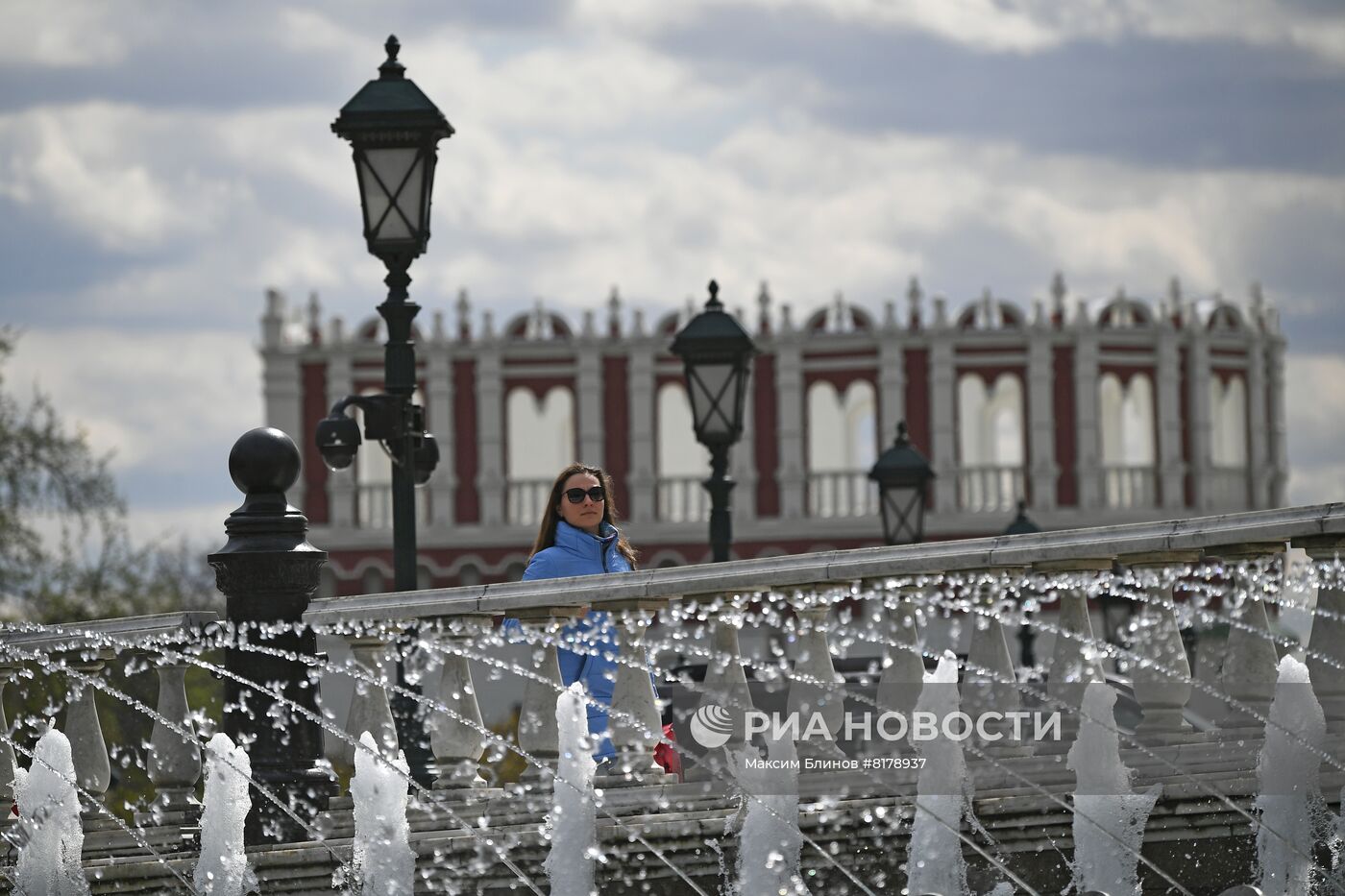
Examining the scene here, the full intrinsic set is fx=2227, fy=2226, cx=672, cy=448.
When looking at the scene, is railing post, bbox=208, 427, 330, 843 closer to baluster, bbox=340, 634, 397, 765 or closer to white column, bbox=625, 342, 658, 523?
baluster, bbox=340, 634, 397, 765

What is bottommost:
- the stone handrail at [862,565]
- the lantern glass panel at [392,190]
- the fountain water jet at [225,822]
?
the fountain water jet at [225,822]

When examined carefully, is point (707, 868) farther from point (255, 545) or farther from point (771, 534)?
point (771, 534)

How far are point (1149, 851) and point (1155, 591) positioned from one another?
2.82ft

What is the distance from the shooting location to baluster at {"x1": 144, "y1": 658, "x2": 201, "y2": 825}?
26.1ft

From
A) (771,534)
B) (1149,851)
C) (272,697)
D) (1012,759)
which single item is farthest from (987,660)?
(771,534)

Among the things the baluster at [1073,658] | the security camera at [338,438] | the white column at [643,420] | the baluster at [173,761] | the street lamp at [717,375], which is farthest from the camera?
the white column at [643,420]

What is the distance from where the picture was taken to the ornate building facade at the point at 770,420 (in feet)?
144

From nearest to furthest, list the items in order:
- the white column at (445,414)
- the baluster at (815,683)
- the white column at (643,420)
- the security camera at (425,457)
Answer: the baluster at (815,683)
the security camera at (425,457)
the white column at (643,420)
the white column at (445,414)

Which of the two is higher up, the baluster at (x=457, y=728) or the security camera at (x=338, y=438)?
the security camera at (x=338, y=438)

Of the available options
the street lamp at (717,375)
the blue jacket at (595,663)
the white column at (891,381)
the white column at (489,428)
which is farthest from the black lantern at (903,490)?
the white column at (489,428)

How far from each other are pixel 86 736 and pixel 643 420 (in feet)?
119

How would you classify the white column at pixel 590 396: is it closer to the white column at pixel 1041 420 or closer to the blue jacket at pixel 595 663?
the white column at pixel 1041 420

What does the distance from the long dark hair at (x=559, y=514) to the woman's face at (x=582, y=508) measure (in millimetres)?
17

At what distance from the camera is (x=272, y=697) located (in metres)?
7.64
